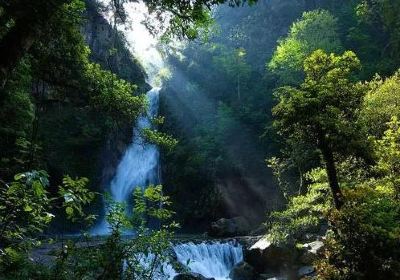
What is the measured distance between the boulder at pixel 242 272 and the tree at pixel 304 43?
2351cm

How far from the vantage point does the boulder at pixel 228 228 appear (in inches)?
1241

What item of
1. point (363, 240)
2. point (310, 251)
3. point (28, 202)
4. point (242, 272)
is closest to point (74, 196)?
point (28, 202)

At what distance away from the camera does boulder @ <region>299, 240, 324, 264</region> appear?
61.4 feet

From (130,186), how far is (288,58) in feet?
68.7

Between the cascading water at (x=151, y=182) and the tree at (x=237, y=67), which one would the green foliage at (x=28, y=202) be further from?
the tree at (x=237, y=67)

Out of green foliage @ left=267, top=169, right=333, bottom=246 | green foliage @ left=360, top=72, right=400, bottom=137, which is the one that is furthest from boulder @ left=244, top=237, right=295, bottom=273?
green foliage @ left=360, top=72, right=400, bottom=137

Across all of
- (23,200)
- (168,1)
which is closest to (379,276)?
(168,1)

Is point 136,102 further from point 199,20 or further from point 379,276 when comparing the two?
point 379,276

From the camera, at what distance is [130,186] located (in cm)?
3791

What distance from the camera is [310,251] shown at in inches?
747

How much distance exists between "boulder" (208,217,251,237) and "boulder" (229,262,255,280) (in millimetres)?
9906

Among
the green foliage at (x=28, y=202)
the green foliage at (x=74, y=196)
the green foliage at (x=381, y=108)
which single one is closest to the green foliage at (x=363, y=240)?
the green foliage at (x=74, y=196)

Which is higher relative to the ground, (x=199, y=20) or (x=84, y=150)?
(x=84, y=150)

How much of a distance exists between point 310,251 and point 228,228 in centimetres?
1327
